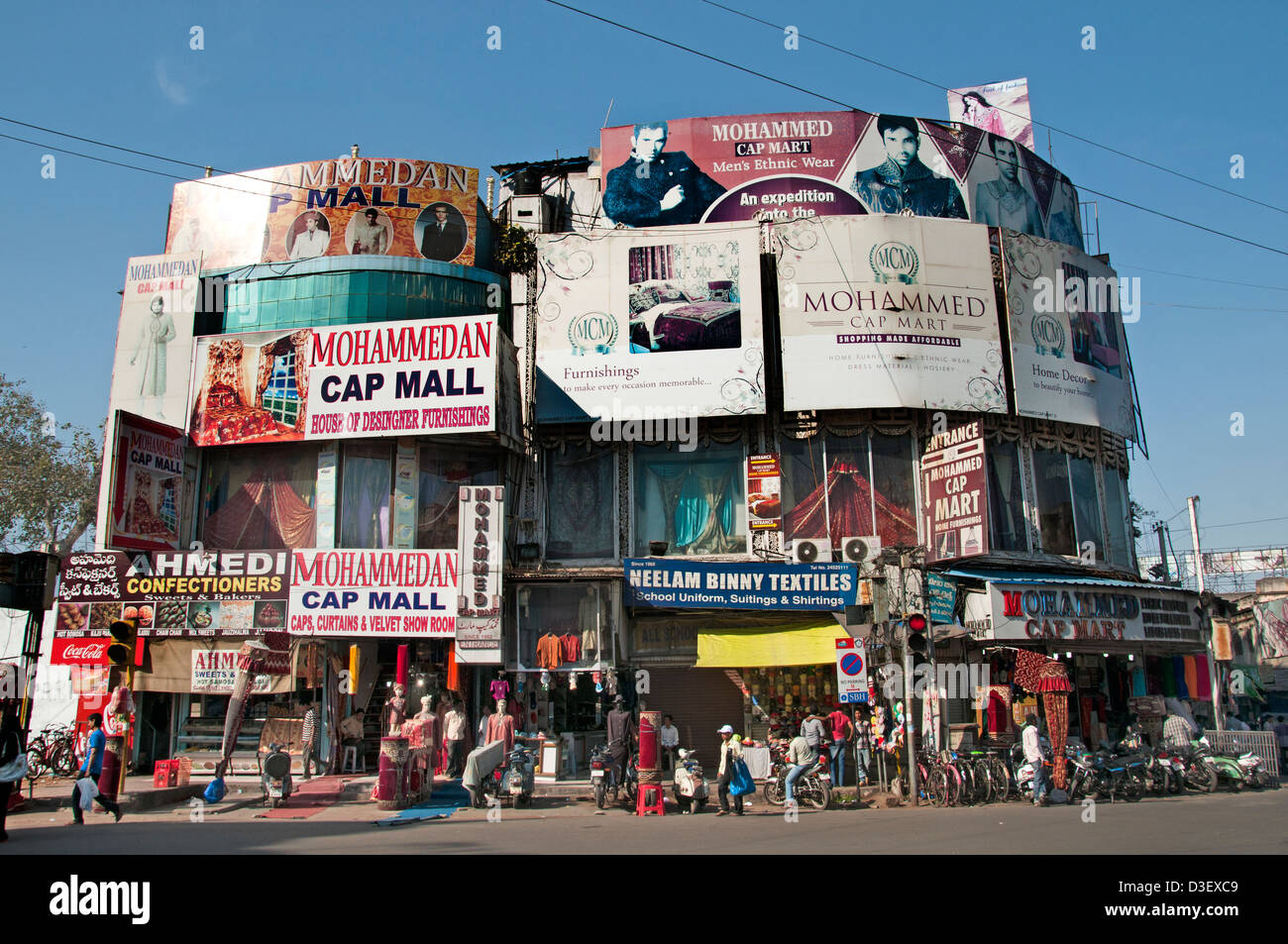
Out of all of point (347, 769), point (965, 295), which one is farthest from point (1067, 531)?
point (347, 769)

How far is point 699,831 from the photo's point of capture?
14.1 m

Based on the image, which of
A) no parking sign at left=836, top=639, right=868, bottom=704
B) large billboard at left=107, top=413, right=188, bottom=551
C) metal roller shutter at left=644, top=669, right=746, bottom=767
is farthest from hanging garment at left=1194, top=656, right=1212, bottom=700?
large billboard at left=107, top=413, right=188, bottom=551

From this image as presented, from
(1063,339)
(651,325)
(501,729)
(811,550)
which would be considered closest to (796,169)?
(651,325)

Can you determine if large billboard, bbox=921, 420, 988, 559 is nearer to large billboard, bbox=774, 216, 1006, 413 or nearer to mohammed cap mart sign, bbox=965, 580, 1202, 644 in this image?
large billboard, bbox=774, 216, 1006, 413

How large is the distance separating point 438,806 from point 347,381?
10.7 meters

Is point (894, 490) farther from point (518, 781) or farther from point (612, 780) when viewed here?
point (518, 781)

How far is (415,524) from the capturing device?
77.0 feet

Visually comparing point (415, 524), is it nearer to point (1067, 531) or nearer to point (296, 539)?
point (296, 539)

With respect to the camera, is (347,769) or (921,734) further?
(347,769)

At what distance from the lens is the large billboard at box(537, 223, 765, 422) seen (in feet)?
78.1

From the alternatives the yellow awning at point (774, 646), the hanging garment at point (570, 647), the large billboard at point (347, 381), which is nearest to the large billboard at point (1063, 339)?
the yellow awning at point (774, 646)

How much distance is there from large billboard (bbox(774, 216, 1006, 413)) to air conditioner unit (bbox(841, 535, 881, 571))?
328cm

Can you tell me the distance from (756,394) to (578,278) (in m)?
5.66
